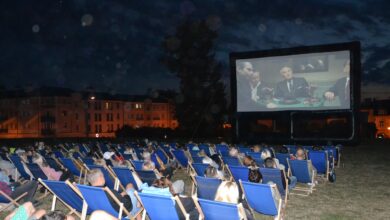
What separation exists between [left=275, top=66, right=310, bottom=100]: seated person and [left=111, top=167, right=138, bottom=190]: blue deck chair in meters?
13.3

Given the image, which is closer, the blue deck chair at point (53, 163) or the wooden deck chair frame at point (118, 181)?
the wooden deck chair frame at point (118, 181)

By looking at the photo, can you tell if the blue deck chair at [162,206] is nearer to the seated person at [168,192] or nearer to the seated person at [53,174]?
the seated person at [168,192]

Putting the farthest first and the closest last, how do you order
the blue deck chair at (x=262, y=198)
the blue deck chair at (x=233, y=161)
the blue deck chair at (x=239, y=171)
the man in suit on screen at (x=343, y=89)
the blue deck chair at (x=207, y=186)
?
the man in suit on screen at (x=343, y=89) → the blue deck chair at (x=233, y=161) → the blue deck chair at (x=239, y=171) → the blue deck chair at (x=207, y=186) → the blue deck chair at (x=262, y=198)

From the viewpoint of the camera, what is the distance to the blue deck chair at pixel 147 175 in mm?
6566

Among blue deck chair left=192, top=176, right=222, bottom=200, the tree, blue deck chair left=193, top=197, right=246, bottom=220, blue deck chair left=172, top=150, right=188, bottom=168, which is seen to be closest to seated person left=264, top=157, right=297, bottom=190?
blue deck chair left=192, top=176, right=222, bottom=200

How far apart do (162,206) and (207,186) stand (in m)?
1.20

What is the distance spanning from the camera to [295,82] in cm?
1864

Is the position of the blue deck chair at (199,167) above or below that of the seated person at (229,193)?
below

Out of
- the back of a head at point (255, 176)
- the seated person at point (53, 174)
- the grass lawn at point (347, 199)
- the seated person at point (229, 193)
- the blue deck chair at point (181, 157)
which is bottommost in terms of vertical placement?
the grass lawn at point (347, 199)

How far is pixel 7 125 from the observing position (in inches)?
2810

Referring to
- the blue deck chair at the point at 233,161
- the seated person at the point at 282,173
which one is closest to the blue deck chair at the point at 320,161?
the seated person at the point at 282,173

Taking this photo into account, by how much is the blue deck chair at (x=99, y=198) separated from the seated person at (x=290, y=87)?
14746mm

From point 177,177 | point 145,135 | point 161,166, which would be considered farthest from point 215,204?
point 145,135

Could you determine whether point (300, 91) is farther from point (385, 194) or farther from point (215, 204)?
point (215, 204)
